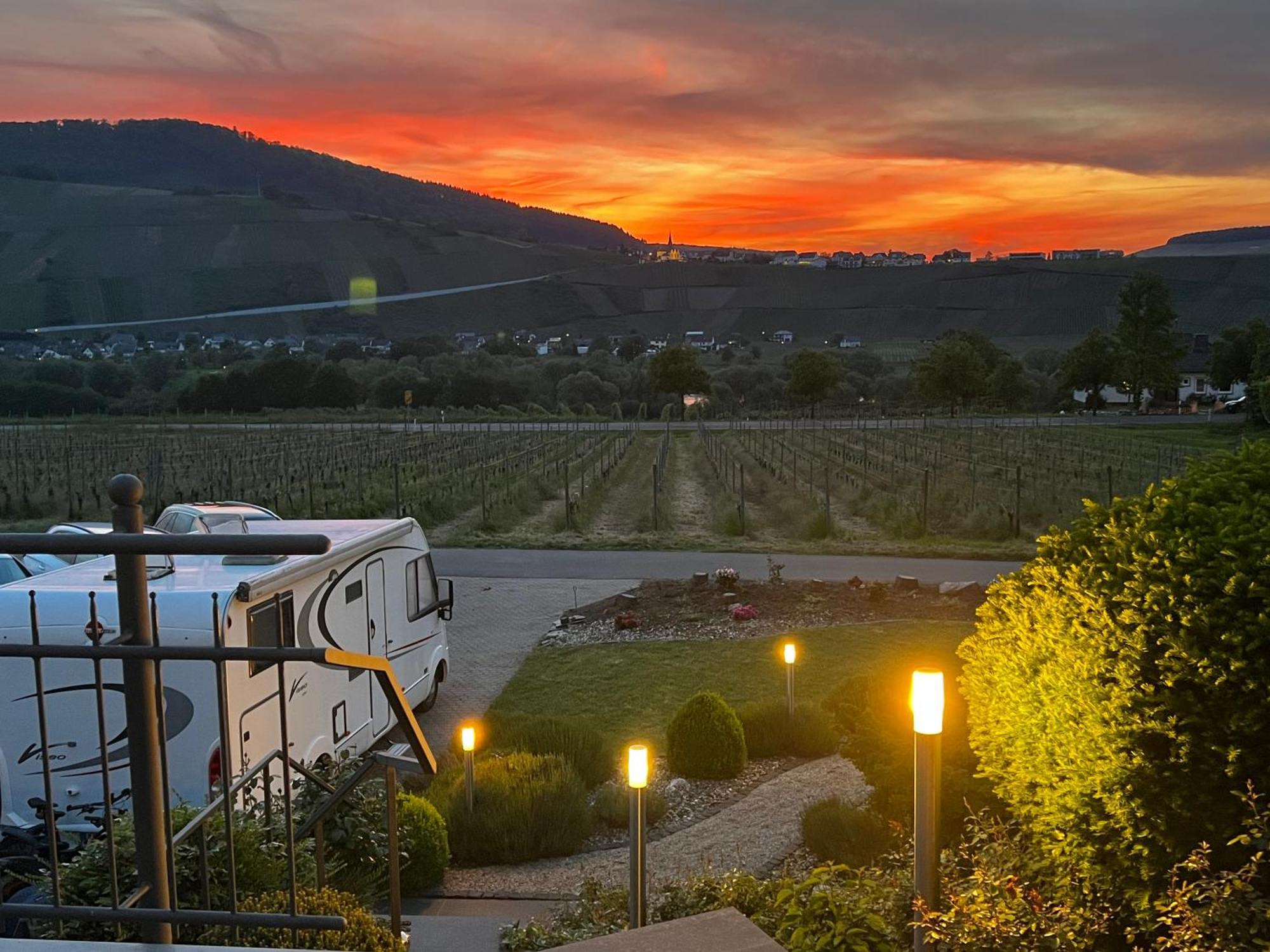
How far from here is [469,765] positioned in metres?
7.62

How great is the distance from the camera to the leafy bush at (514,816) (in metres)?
7.38

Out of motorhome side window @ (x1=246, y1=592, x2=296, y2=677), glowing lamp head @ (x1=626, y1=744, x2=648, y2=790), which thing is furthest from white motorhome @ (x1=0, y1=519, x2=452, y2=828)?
glowing lamp head @ (x1=626, y1=744, x2=648, y2=790)

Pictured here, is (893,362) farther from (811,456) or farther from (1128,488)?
(1128,488)

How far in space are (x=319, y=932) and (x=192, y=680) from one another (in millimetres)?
2949

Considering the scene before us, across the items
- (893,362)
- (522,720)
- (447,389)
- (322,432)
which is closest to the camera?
(522,720)

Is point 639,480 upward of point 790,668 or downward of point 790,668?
downward

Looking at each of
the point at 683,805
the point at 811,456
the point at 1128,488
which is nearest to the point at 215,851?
the point at 683,805

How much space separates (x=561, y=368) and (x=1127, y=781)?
297 feet

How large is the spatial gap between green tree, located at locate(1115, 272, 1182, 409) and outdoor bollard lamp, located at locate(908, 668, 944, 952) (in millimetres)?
76057

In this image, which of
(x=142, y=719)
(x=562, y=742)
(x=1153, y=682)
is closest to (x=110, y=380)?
(x=562, y=742)

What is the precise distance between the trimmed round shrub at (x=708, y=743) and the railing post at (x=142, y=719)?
6326 millimetres

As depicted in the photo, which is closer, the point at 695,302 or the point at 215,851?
the point at 215,851

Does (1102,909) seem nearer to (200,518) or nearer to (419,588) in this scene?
(200,518)

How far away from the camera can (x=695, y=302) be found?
157m
